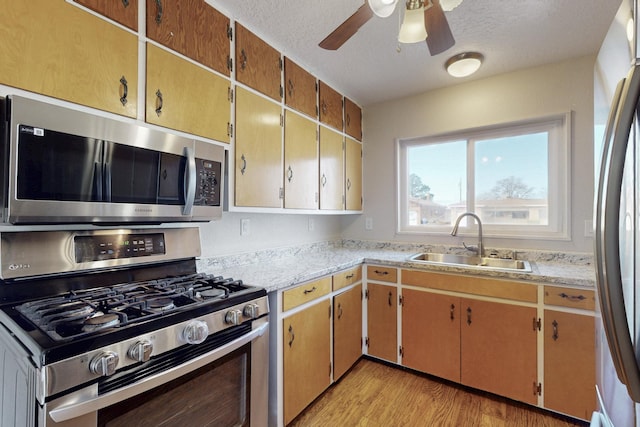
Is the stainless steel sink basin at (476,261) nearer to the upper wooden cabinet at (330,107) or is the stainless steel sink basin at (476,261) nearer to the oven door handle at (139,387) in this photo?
the upper wooden cabinet at (330,107)

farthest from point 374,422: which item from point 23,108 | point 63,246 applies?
point 23,108

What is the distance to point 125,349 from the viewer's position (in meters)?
0.86

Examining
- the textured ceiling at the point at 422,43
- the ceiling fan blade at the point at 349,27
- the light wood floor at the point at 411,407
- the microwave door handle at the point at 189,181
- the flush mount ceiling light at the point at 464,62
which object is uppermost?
the textured ceiling at the point at 422,43

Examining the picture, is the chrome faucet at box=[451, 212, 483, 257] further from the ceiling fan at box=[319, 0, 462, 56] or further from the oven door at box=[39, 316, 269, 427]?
the oven door at box=[39, 316, 269, 427]

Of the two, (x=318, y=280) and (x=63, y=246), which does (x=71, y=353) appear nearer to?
(x=63, y=246)

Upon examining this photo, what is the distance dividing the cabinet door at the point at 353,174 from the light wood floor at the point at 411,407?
4.91 feet

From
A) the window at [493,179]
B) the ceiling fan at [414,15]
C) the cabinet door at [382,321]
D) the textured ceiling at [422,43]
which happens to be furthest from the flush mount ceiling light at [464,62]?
the cabinet door at [382,321]

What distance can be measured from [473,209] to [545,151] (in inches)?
27.0

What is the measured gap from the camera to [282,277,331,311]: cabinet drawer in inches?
63.6

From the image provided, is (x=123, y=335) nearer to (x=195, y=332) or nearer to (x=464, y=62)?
(x=195, y=332)

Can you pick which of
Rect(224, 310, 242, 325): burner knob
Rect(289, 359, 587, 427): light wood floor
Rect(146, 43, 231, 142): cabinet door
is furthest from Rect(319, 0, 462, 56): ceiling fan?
Rect(289, 359, 587, 427): light wood floor

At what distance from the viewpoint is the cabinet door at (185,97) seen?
1.32 metres

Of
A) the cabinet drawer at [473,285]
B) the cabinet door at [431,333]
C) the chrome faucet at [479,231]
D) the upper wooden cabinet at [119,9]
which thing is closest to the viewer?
the upper wooden cabinet at [119,9]

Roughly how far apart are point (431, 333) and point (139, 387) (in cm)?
186
